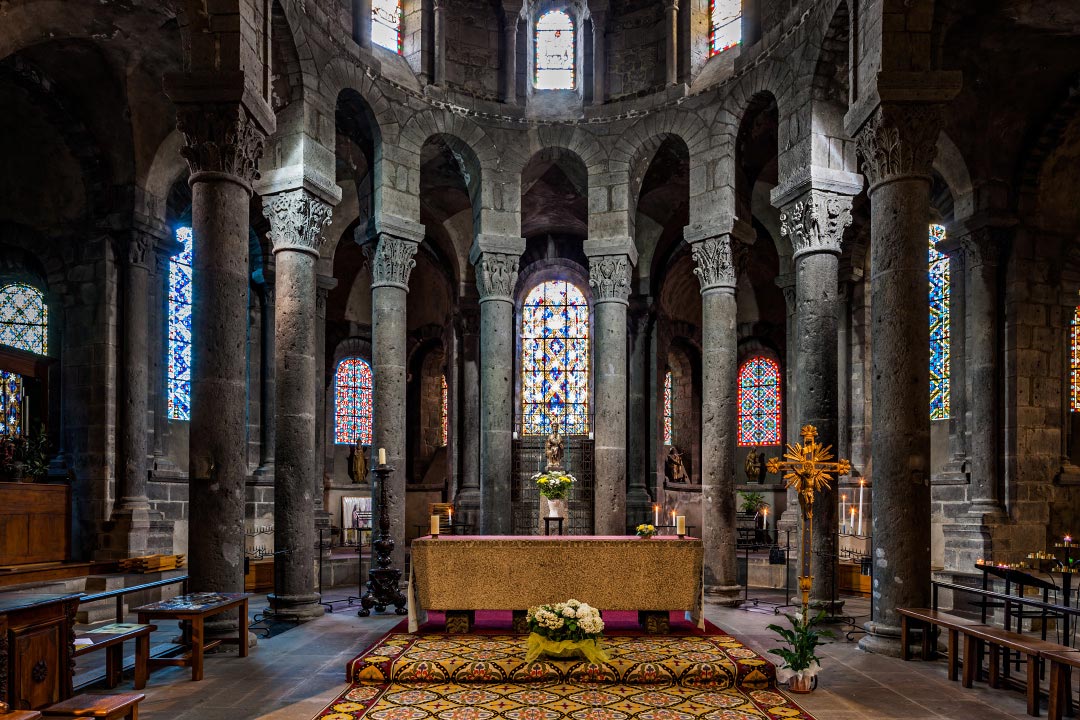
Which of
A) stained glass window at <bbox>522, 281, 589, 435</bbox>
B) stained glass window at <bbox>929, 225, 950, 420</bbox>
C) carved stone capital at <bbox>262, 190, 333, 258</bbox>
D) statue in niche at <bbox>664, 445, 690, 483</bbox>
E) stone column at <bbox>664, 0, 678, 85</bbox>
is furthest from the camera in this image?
statue in niche at <bbox>664, 445, 690, 483</bbox>

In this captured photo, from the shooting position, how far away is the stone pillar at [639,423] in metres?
22.1

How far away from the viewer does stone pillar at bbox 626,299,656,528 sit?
22062 mm

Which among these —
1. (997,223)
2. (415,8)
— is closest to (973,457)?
(997,223)

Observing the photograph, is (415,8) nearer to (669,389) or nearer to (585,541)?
(585,541)

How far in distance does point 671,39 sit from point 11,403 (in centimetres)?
1375

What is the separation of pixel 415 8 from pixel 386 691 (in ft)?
43.8

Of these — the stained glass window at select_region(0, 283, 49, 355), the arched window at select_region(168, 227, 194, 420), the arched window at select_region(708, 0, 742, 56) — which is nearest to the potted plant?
the arched window at select_region(708, 0, 742, 56)

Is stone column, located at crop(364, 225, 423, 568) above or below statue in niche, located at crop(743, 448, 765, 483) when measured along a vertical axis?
above

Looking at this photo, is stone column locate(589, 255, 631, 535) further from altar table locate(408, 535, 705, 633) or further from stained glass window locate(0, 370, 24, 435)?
stained glass window locate(0, 370, 24, 435)

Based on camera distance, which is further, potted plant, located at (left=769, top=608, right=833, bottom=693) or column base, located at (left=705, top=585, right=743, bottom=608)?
column base, located at (left=705, top=585, right=743, bottom=608)

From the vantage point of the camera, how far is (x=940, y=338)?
59.5ft

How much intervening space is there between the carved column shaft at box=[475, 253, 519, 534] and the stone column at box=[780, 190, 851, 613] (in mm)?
5412

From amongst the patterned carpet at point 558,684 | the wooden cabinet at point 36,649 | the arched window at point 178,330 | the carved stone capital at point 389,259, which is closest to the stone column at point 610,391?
Answer: the carved stone capital at point 389,259

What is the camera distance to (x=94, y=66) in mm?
14633
